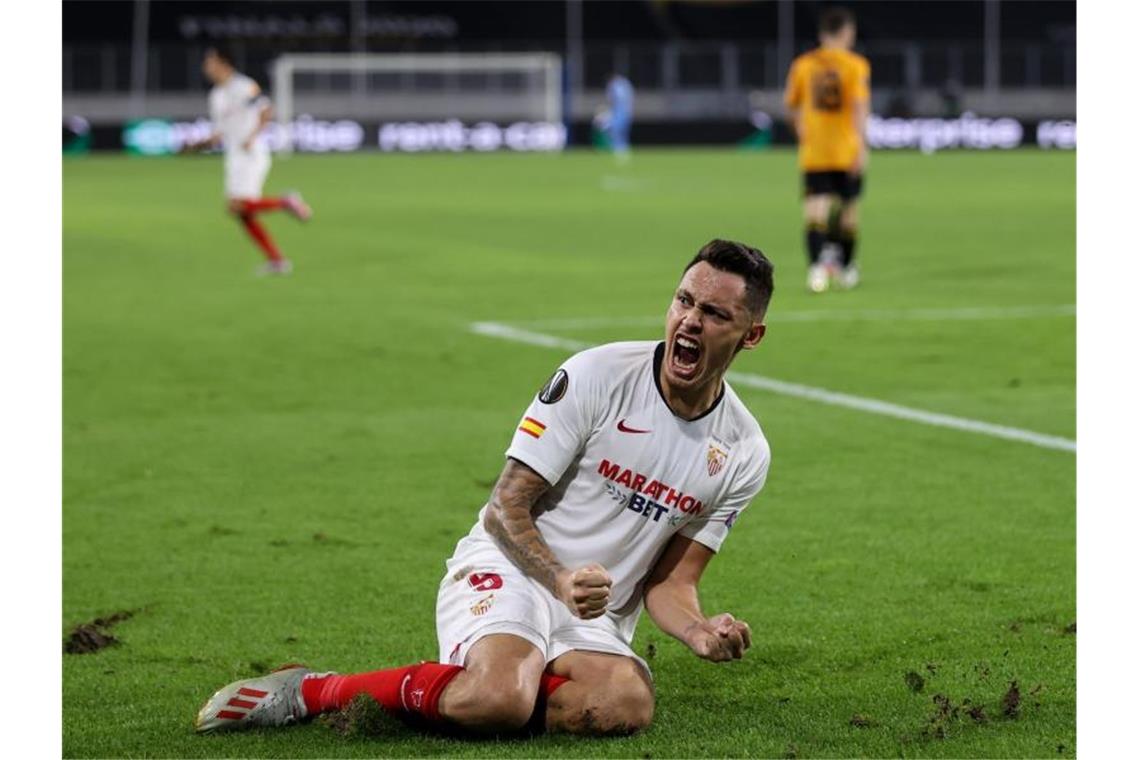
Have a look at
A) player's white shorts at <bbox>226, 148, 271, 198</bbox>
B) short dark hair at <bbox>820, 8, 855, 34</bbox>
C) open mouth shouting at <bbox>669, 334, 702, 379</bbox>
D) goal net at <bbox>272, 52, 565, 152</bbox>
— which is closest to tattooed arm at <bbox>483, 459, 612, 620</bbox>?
open mouth shouting at <bbox>669, 334, 702, 379</bbox>

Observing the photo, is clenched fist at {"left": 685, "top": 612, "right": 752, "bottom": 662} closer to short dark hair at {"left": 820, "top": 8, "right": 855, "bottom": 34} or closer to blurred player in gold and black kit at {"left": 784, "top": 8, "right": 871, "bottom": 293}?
blurred player in gold and black kit at {"left": 784, "top": 8, "right": 871, "bottom": 293}

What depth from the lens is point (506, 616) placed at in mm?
4699

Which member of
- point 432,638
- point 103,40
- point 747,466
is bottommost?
point 432,638

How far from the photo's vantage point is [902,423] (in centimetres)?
919

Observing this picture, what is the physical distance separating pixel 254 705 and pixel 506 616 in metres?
0.62

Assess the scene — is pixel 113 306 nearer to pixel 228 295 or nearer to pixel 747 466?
pixel 228 295

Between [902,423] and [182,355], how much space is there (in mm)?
4635

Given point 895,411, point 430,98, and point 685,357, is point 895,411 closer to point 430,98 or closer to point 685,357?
point 685,357

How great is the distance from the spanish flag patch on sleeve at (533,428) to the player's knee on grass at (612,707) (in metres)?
0.57

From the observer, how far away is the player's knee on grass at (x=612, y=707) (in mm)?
4539

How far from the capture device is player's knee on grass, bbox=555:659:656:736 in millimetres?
4539

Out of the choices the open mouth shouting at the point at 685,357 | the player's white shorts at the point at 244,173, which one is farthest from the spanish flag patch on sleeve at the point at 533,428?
the player's white shorts at the point at 244,173

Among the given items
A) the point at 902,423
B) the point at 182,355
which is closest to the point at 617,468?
the point at 902,423

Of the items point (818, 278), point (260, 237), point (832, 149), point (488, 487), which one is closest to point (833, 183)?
point (832, 149)
